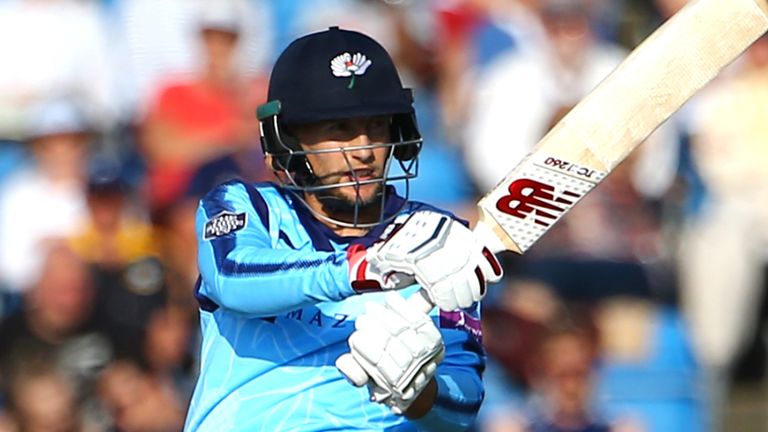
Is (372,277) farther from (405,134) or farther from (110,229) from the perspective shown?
(110,229)

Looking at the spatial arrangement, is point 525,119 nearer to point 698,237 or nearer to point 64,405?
point 698,237

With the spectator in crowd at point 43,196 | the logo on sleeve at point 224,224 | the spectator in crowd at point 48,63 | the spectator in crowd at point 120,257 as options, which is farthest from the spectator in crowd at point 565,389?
Result: the logo on sleeve at point 224,224

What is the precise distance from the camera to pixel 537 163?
10.5 feet

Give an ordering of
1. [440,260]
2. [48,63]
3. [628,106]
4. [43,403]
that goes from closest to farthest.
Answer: [440,260], [628,106], [43,403], [48,63]

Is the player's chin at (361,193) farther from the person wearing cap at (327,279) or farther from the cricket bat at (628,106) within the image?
the cricket bat at (628,106)

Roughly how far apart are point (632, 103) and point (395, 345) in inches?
27.4

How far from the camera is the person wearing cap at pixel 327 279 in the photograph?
Result: 2.95m

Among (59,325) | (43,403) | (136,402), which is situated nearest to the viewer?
(43,403)

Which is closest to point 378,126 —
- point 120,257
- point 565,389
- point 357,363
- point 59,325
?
point 357,363

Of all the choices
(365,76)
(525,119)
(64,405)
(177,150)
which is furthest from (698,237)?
(365,76)

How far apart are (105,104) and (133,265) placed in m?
0.99

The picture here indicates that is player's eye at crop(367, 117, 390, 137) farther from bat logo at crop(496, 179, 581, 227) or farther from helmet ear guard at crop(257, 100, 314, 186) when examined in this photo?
bat logo at crop(496, 179, 581, 227)

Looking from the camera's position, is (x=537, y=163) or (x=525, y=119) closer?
(x=537, y=163)

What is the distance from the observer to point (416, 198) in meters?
6.92
